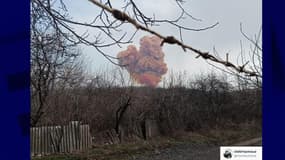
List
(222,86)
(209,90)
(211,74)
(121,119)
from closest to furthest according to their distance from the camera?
(211,74) → (222,86) → (209,90) → (121,119)

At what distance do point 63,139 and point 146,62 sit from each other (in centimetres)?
64

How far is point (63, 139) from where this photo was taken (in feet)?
4.30
